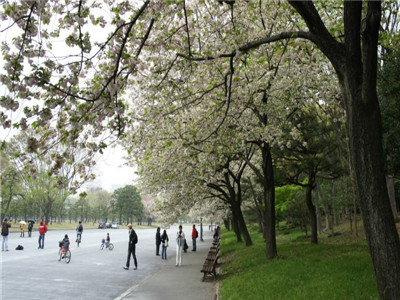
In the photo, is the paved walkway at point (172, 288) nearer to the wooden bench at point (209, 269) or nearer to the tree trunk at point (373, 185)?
the wooden bench at point (209, 269)

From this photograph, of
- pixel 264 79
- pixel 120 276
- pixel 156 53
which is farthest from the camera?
pixel 120 276

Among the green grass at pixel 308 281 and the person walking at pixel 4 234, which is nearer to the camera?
the green grass at pixel 308 281

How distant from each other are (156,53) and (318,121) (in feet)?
39.9

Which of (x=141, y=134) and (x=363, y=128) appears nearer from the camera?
(x=363, y=128)

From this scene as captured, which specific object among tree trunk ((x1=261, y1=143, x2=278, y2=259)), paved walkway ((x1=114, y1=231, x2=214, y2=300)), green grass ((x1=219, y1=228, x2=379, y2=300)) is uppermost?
tree trunk ((x1=261, y1=143, x2=278, y2=259))

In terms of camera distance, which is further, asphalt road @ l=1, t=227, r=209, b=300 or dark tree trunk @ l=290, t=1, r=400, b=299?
asphalt road @ l=1, t=227, r=209, b=300

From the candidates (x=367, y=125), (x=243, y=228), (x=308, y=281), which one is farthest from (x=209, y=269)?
(x=243, y=228)

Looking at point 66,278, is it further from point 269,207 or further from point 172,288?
point 269,207

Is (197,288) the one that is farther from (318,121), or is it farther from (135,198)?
(135,198)

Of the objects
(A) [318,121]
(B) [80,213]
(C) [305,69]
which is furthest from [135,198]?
(C) [305,69]

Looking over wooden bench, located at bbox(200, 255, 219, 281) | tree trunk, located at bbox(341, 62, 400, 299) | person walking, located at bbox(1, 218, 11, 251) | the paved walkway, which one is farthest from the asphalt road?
tree trunk, located at bbox(341, 62, 400, 299)

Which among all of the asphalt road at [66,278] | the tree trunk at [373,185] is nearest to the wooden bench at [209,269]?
the asphalt road at [66,278]

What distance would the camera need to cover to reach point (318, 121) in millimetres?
18203

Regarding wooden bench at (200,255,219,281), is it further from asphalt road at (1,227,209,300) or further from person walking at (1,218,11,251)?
person walking at (1,218,11,251)
